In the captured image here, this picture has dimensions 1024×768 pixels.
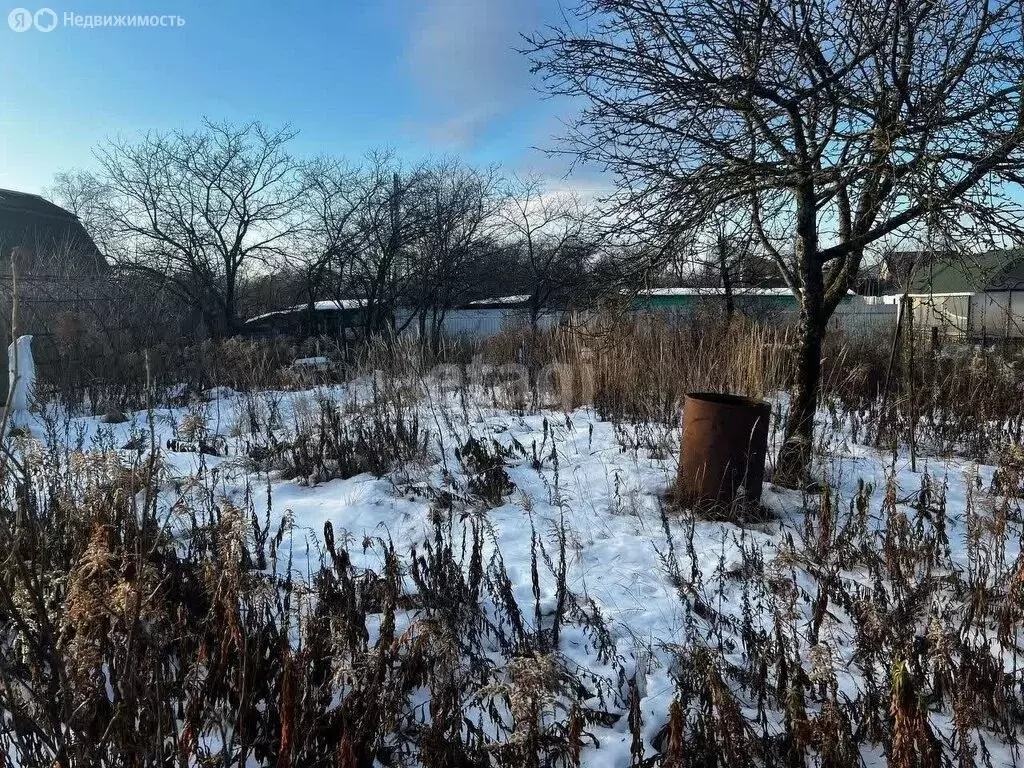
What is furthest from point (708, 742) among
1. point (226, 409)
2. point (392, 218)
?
point (392, 218)

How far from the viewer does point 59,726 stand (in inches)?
53.6

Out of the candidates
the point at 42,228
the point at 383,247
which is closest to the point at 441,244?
the point at 383,247

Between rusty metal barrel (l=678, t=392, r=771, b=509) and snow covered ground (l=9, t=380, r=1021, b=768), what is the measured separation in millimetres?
177

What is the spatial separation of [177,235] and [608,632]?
16165 mm

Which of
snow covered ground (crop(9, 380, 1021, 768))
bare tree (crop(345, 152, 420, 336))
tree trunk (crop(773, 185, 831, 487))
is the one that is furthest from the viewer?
bare tree (crop(345, 152, 420, 336))

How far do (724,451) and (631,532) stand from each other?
687 millimetres

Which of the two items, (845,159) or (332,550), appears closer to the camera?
(332,550)

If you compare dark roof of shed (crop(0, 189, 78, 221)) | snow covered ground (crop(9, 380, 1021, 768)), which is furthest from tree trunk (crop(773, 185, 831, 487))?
dark roof of shed (crop(0, 189, 78, 221))

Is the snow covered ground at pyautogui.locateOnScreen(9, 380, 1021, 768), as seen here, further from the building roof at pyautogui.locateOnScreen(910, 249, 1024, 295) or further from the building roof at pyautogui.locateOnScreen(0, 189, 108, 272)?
the building roof at pyautogui.locateOnScreen(0, 189, 108, 272)

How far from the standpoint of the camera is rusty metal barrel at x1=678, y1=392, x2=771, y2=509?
3557 millimetres

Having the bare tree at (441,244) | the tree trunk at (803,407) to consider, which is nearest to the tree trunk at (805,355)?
the tree trunk at (803,407)

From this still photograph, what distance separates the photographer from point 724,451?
3592 millimetres

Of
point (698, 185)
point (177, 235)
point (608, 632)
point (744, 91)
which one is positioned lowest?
point (608, 632)

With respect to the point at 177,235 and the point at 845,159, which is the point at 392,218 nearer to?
the point at 177,235
